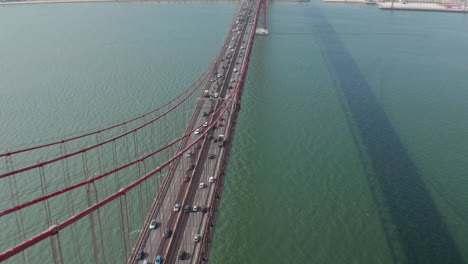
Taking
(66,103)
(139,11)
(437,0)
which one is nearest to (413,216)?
(66,103)

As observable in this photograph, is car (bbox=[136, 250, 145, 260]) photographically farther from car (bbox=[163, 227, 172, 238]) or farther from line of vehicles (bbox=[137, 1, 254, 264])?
car (bbox=[163, 227, 172, 238])

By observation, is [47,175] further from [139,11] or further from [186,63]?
[139,11]

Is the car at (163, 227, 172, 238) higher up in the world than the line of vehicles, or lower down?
lower down

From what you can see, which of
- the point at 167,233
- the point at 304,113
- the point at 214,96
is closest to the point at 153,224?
the point at 167,233

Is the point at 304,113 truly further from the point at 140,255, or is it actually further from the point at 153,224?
the point at 140,255

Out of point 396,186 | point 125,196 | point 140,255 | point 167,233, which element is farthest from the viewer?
point 396,186

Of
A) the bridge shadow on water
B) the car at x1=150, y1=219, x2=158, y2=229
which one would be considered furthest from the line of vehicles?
the bridge shadow on water

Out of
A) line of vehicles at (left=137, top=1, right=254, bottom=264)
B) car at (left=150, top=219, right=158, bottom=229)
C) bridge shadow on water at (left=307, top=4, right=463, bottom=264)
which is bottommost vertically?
bridge shadow on water at (left=307, top=4, right=463, bottom=264)
